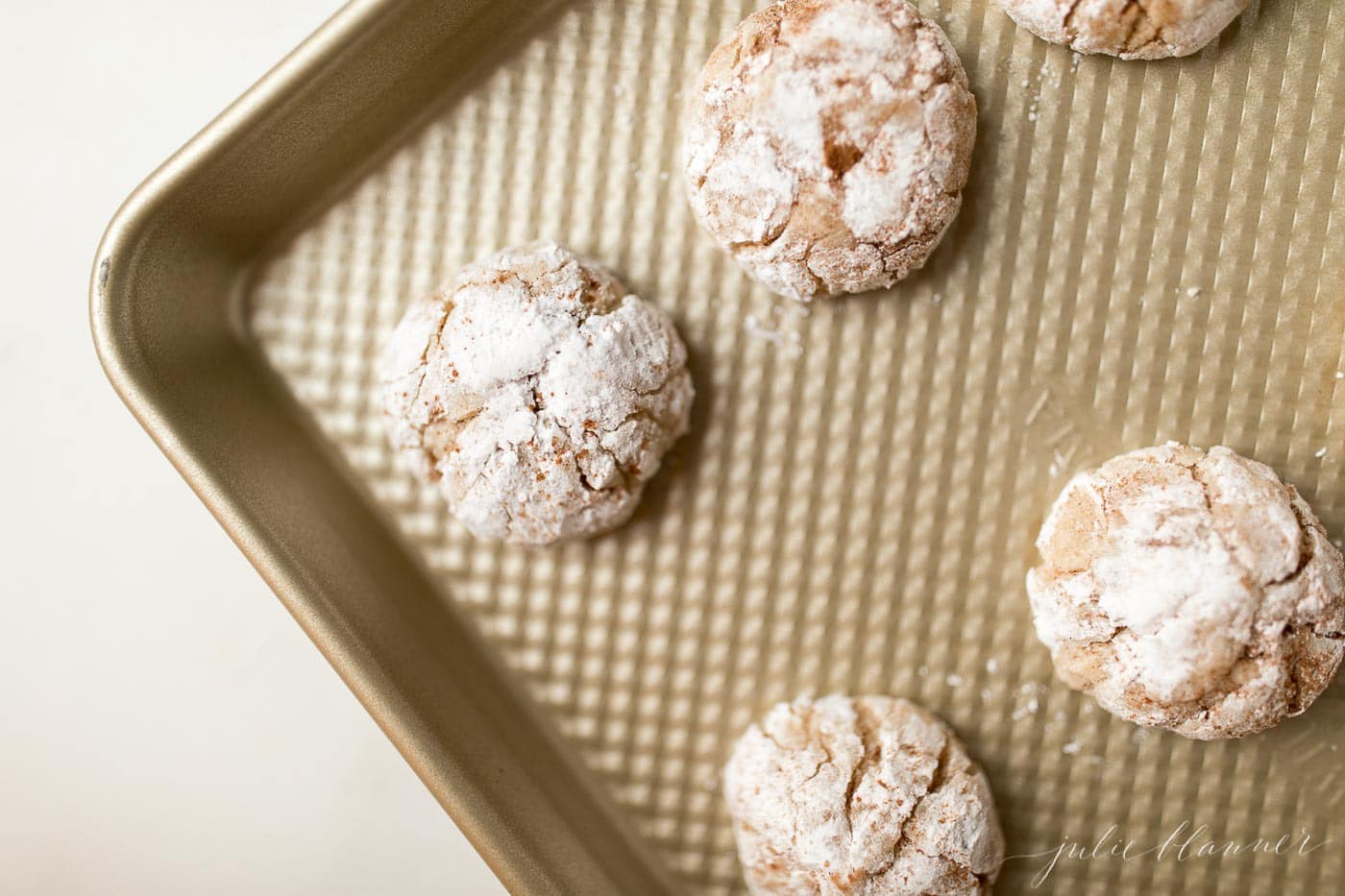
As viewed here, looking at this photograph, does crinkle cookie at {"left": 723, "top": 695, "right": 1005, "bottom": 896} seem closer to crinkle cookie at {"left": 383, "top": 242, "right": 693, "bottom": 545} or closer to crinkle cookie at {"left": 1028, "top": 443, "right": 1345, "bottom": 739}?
crinkle cookie at {"left": 1028, "top": 443, "right": 1345, "bottom": 739}

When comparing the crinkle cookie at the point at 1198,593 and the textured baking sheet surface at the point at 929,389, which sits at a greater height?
the textured baking sheet surface at the point at 929,389

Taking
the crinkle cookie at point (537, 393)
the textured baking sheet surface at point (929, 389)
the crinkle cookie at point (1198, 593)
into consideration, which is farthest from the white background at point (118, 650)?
the crinkle cookie at point (1198, 593)

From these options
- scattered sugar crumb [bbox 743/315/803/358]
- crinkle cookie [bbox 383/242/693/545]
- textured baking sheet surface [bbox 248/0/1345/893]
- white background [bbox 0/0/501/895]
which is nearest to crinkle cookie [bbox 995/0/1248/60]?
textured baking sheet surface [bbox 248/0/1345/893]

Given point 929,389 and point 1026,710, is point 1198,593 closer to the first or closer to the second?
point 1026,710

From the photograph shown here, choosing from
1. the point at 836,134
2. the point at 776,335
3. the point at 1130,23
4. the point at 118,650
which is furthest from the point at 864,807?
the point at 118,650

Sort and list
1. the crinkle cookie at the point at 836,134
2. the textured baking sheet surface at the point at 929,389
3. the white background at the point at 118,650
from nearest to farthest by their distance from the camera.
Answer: the crinkle cookie at the point at 836,134, the textured baking sheet surface at the point at 929,389, the white background at the point at 118,650

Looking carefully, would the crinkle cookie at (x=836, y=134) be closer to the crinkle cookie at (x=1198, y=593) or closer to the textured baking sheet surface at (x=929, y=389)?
Answer: the textured baking sheet surface at (x=929, y=389)
